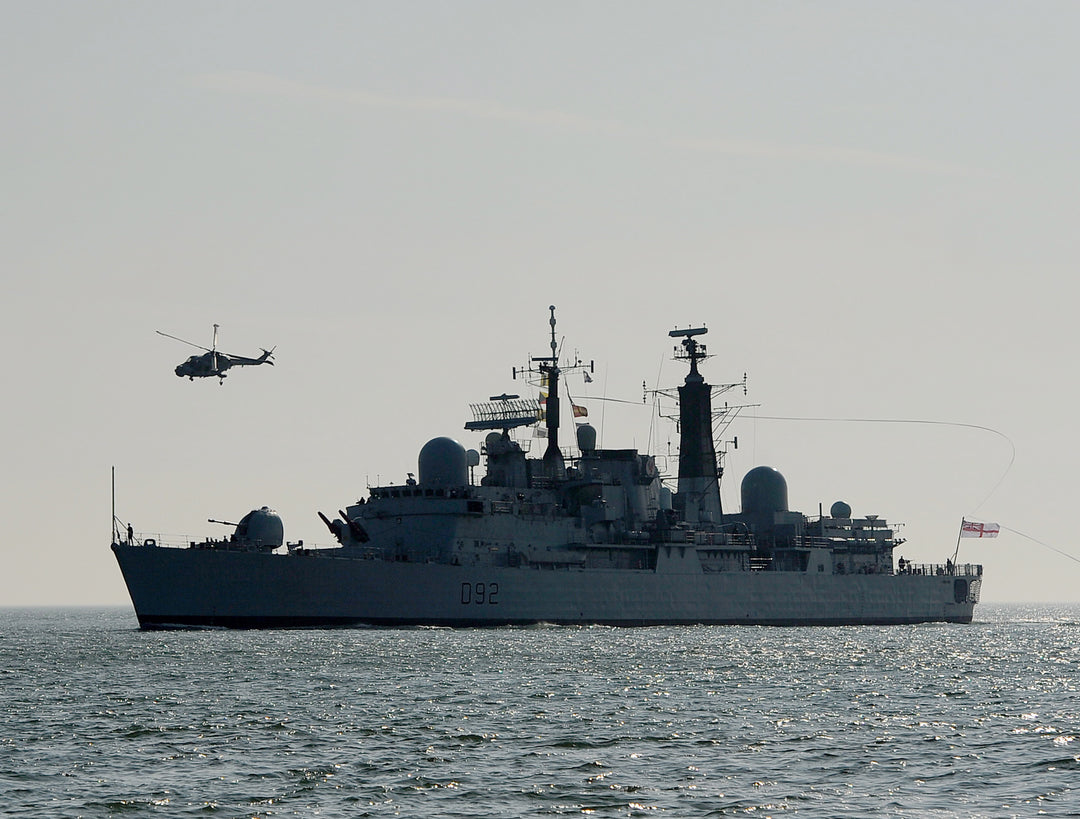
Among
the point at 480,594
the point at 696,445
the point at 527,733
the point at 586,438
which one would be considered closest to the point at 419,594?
the point at 480,594

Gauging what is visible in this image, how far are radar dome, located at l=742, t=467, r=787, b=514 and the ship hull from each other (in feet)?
14.6

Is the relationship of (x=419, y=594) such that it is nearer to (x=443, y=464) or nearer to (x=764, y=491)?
(x=443, y=464)

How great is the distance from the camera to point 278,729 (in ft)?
83.9

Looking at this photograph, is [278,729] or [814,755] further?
[278,729]

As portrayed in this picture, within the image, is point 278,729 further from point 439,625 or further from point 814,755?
point 439,625

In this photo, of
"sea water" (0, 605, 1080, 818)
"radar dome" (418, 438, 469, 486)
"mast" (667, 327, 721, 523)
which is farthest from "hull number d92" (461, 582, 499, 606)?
"mast" (667, 327, 721, 523)

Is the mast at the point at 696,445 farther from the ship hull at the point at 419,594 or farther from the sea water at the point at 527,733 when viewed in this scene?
the sea water at the point at 527,733

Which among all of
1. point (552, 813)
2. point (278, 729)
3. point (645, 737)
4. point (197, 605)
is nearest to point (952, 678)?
point (645, 737)

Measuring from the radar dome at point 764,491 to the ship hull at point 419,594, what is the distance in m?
4.46

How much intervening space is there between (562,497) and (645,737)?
1452 inches

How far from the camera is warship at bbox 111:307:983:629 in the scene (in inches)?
2028

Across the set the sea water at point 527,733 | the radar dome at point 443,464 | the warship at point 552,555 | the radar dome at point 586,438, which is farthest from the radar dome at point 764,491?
the sea water at point 527,733

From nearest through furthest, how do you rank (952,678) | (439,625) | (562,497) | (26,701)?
(26,701), (952,678), (439,625), (562,497)

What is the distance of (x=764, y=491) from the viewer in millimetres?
71312
